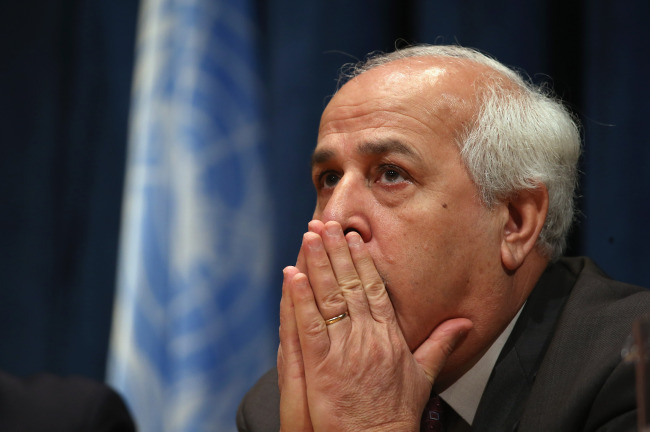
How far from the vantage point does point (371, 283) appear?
1.54 meters

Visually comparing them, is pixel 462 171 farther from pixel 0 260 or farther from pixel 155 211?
pixel 0 260

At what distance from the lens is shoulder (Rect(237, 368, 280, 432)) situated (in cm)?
179

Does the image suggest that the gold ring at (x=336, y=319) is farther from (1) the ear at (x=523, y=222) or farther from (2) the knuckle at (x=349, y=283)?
(1) the ear at (x=523, y=222)

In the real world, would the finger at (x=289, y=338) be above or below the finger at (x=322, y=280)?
below

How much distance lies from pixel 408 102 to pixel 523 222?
42 centimetres

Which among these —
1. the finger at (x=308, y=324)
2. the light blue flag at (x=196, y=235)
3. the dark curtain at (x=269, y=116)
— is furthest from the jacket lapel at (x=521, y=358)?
the light blue flag at (x=196, y=235)

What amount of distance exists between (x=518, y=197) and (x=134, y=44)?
2.02 m

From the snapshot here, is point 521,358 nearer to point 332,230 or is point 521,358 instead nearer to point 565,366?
point 565,366

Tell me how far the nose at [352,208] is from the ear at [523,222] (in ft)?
1.14

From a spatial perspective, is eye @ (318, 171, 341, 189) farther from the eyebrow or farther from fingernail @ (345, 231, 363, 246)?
fingernail @ (345, 231, 363, 246)

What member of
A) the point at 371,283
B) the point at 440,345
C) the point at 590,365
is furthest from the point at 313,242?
the point at 590,365

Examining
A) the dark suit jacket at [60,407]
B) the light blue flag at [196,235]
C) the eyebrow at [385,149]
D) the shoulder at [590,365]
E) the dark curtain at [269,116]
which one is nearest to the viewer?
the shoulder at [590,365]

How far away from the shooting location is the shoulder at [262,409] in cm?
179

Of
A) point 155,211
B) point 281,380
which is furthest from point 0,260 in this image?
point 281,380
